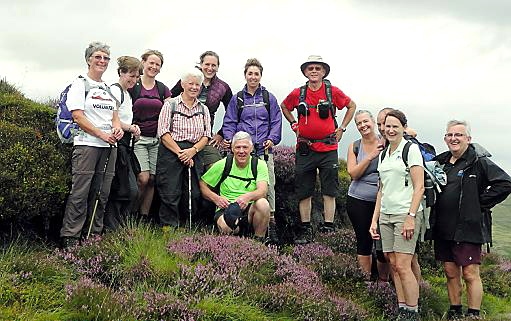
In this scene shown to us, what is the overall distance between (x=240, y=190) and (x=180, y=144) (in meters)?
1.25

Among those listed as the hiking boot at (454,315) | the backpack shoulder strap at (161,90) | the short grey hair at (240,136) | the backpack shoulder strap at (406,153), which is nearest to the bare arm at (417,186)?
the backpack shoulder strap at (406,153)

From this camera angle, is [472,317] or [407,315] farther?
[472,317]

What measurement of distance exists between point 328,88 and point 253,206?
8.50 ft

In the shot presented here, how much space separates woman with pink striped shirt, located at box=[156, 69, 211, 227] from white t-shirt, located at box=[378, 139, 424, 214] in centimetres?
320

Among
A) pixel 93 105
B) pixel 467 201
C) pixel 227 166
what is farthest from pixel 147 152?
pixel 467 201

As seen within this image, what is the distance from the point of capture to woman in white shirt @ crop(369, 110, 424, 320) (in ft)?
24.7

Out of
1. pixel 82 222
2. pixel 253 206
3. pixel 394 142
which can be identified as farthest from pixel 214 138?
pixel 394 142

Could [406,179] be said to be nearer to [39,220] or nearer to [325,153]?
[325,153]

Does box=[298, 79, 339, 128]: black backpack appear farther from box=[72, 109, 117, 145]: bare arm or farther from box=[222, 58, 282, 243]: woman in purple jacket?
box=[72, 109, 117, 145]: bare arm

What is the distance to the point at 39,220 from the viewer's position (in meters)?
8.98

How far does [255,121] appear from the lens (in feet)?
32.7

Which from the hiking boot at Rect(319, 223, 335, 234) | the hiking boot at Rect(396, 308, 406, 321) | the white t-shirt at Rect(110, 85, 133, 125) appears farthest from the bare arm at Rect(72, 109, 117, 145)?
the hiking boot at Rect(396, 308, 406, 321)

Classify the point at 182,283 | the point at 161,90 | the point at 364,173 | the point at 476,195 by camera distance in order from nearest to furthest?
the point at 182,283 → the point at 476,195 → the point at 364,173 → the point at 161,90

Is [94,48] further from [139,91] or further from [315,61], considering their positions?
[315,61]
